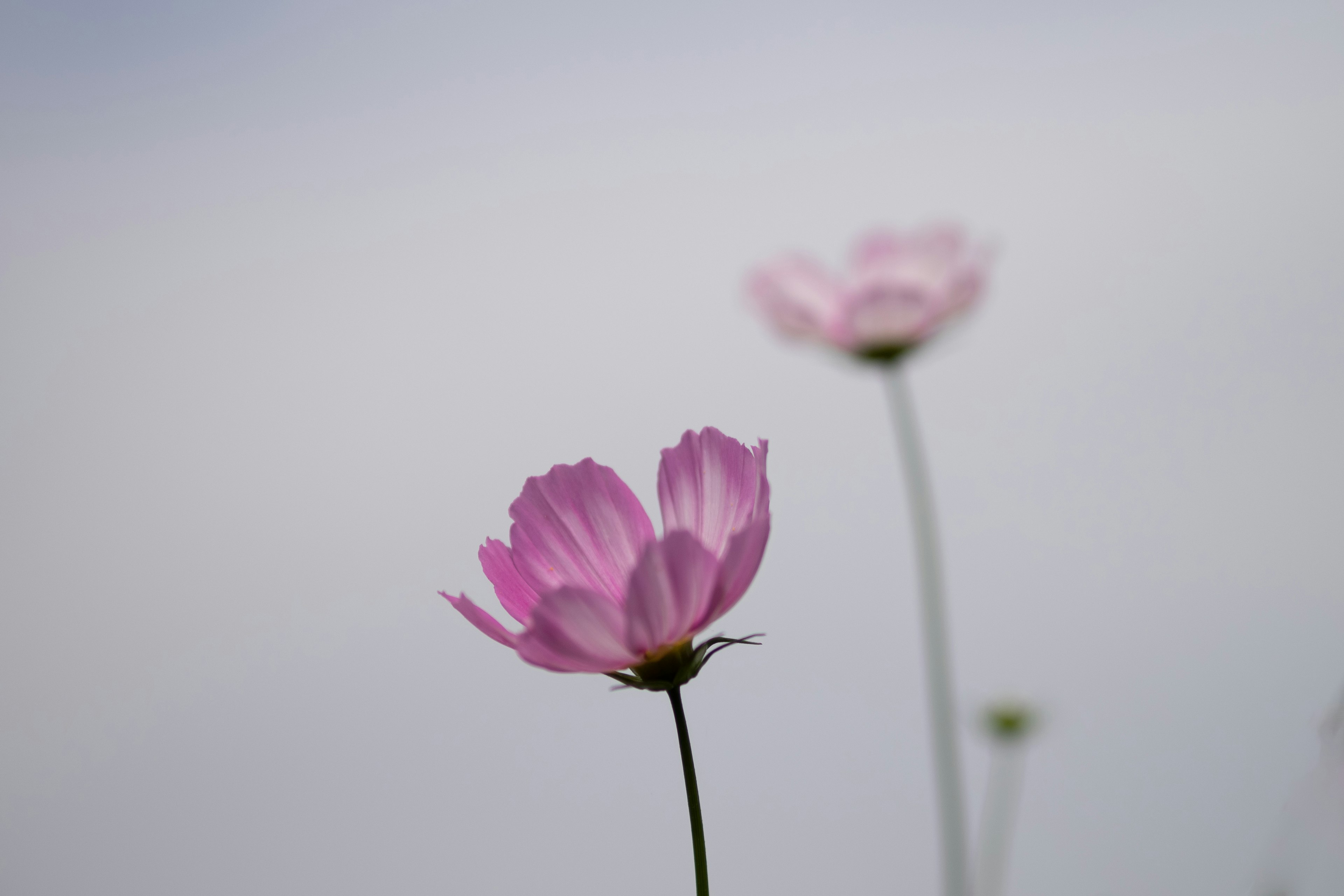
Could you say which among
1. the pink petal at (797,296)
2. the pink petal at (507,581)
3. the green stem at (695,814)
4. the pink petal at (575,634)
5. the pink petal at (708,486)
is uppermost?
the pink petal at (797,296)

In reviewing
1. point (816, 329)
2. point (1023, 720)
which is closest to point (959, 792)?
point (1023, 720)

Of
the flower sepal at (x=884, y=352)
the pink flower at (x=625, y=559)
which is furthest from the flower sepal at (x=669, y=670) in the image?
the flower sepal at (x=884, y=352)

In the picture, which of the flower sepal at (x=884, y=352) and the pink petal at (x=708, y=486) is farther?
the flower sepal at (x=884, y=352)

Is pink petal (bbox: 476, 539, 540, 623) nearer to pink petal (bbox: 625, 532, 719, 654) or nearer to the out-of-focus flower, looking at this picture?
pink petal (bbox: 625, 532, 719, 654)

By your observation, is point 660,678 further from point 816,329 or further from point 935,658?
point 816,329

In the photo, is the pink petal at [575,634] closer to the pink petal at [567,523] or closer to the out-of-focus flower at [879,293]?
the pink petal at [567,523]

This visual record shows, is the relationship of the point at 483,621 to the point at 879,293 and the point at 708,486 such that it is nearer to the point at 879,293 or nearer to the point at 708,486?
the point at 708,486

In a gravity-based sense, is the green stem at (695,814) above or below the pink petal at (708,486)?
below
